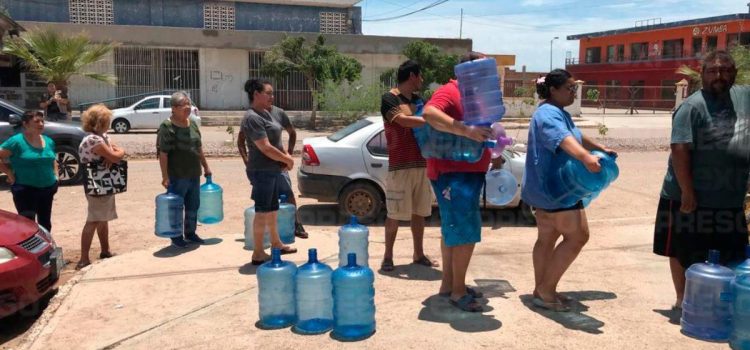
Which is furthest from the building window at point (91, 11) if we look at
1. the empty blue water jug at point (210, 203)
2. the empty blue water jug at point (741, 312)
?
the empty blue water jug at point (741, 312)

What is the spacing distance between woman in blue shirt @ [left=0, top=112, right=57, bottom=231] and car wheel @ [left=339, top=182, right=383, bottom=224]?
3.46m

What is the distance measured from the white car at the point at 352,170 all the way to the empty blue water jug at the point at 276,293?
156 inches

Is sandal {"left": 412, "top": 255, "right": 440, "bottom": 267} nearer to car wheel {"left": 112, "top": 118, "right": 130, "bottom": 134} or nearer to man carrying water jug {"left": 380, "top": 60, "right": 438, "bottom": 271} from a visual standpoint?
man carrying water jug {"left": 380, "top": 60, "right": 438, "bottom": 271}

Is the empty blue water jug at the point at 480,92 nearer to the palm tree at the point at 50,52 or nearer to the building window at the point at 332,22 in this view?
the palm tree at the point at 50,52

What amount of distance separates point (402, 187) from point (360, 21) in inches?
1540

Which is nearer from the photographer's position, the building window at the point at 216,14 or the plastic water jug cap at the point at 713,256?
the plastic water jug cap at the point at 713,256

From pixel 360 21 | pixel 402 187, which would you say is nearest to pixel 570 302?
pixel 402 187

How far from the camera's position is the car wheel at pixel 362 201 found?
8305 millimetres

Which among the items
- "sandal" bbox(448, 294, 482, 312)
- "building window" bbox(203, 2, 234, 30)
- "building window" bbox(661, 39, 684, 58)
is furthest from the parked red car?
"building window" bbox(661, 39, 684, 58)

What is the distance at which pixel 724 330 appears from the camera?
4.06 metres

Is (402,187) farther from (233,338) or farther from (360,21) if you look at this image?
(360,21)

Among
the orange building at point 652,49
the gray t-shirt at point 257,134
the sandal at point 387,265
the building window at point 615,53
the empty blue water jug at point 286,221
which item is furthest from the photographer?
the building window at point 615,53

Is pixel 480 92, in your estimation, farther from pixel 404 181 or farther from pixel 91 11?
pixel 91 11

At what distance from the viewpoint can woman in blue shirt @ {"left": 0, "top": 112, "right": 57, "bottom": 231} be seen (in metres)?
6.12
